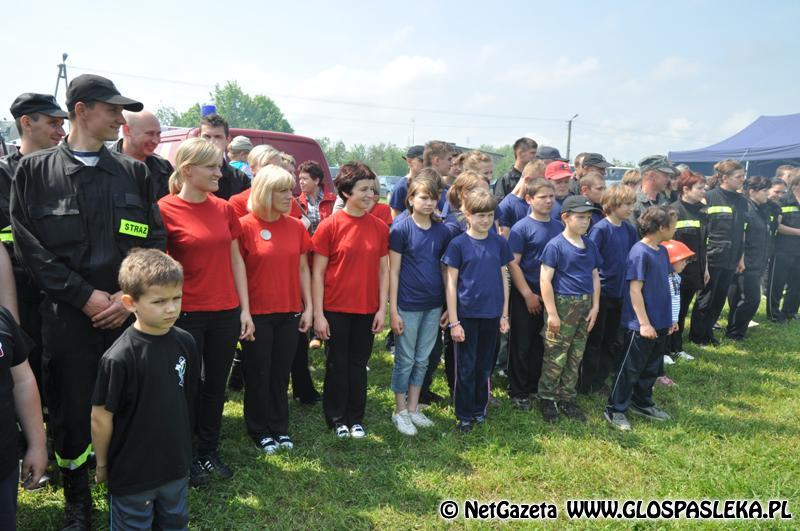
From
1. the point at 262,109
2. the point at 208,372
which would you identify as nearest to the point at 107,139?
the point at 208,372

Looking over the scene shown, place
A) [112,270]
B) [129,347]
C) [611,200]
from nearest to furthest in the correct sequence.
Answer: [129,347] → [112,270] → [611,200]

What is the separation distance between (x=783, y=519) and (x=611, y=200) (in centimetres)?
269

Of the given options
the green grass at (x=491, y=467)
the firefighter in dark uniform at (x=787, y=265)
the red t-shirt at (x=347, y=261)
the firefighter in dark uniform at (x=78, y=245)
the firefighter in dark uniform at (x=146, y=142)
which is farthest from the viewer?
the firefighter in dark uniform at (x=787, y=265)

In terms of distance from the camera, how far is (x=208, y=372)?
3385 millimetres

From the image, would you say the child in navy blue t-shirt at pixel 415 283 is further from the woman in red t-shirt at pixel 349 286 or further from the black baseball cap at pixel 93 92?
the black baseball cap at pixel 93 92

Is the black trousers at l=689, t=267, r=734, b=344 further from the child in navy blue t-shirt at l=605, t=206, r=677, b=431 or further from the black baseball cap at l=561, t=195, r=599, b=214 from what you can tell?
the black baseball cap at l=561, t=195, r=599, b=214

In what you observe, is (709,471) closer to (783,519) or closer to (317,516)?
(783,519)

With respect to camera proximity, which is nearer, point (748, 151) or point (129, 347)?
point (129, 347)

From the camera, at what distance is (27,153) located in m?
3.51

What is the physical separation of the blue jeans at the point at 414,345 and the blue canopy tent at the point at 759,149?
15.6m

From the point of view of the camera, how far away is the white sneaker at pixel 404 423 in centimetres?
418

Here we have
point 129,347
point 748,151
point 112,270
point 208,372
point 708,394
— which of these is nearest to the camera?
point 129,347

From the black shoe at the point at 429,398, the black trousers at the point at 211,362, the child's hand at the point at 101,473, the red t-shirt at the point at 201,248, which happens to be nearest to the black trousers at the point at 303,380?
the black shoe at the point at 429,398

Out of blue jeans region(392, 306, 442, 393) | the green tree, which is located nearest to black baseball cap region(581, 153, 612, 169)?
blue jeans region(392, 306, 442, 393)
